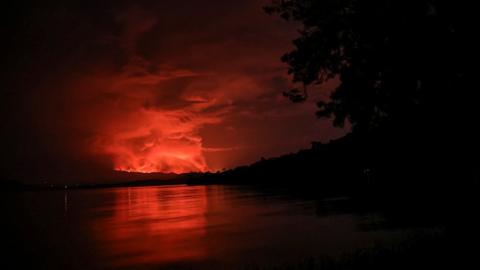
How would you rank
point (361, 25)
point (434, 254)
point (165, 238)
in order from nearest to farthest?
1. point (434, 254)
2. point (361, 25)
3. point (165, 238)

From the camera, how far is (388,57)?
15281mm

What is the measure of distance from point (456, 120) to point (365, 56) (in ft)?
14.2

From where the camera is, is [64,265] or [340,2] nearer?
[340,2]

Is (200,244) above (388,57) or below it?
below

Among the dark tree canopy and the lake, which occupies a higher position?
the dark tree canopy

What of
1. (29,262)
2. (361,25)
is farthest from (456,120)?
(29,262)

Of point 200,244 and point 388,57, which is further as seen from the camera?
point 200,244

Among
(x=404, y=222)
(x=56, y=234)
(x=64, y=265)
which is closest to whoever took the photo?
(x=64, y=265)

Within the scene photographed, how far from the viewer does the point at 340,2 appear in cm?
1554

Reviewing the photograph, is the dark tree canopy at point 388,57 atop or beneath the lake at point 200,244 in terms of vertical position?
atop

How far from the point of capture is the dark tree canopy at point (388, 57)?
14.8m

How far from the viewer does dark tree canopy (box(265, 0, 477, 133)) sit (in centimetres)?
1484

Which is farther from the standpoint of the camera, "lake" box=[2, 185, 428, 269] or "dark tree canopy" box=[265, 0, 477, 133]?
"lake" box=[2, 185, 428, 269]

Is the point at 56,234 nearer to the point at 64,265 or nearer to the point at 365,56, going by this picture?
the point at 64,265
